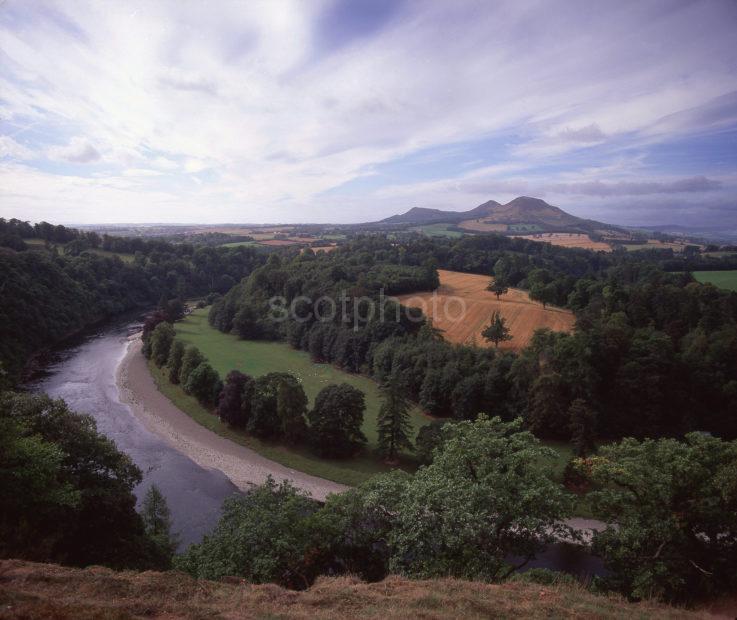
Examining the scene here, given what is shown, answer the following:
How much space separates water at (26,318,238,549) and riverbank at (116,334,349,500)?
733 millimetres

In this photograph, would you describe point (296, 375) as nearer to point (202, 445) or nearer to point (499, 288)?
point (202, 445)

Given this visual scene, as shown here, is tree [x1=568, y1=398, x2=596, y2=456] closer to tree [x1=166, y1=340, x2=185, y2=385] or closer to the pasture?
the pasture

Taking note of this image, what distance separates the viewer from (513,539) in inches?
540

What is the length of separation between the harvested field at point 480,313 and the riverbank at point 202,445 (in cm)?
2388

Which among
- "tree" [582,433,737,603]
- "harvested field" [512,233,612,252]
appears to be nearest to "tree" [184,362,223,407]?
"tree" [582,433,737,603]

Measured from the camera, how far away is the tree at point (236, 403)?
122 feet

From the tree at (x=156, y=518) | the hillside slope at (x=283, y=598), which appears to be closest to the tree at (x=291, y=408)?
the tree at (x=156, y=518)

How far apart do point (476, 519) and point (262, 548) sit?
23.8 feet

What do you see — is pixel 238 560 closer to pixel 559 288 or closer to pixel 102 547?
pixel 102 547

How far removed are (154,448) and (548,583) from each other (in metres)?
31.9

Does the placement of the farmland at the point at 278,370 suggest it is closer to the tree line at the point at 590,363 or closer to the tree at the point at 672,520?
the tree line at the point at 590,363

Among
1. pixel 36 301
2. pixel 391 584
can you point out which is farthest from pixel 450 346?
pixel 36 301

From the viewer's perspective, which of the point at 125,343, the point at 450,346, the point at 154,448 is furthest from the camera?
the point at 125,343

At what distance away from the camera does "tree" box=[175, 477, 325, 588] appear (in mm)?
13727
